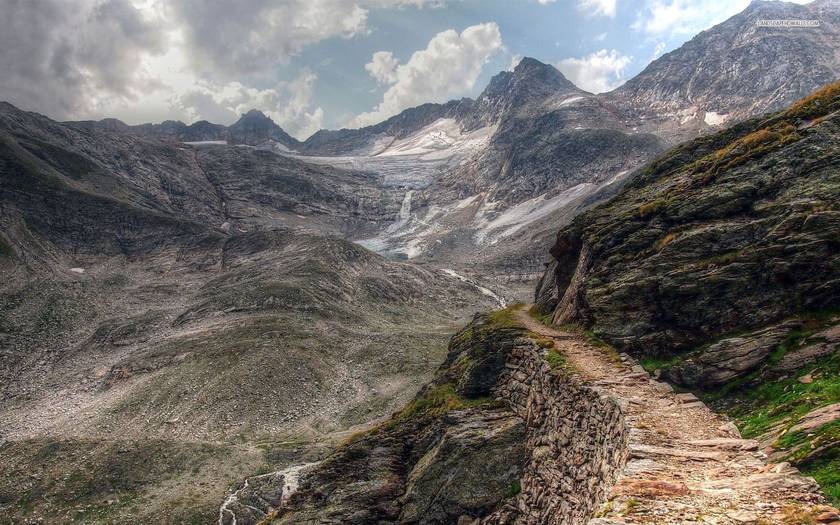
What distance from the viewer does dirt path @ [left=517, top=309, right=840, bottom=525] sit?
9773mm

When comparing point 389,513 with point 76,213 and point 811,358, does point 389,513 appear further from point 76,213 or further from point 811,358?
point 76,213

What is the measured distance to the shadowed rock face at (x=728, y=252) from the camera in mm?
17609

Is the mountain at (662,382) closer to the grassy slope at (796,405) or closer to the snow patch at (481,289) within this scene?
the grassy slope at (796,405)

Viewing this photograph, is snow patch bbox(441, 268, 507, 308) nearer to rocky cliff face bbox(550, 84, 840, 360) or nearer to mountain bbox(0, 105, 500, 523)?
mountain bbox(0, 105, 500, 523)

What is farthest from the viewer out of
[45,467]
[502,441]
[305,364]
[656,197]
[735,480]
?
[305,364]

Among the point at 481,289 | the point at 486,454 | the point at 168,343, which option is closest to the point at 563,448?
the point at 486,454

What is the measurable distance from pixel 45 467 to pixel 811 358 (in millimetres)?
62070

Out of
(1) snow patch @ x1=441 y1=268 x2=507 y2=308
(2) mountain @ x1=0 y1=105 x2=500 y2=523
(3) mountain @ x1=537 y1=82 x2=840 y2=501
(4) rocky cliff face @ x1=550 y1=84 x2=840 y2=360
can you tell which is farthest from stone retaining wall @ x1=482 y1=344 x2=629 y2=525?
(1) snow patch @ x1=441 y1=268 x2=507 y2=308

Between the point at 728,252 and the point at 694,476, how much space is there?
12493 mm

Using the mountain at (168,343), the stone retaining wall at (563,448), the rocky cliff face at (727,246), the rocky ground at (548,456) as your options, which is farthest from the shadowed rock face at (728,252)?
the mountain at (168,343)

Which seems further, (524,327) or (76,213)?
(76,213)

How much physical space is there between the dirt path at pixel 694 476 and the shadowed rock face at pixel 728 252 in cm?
293

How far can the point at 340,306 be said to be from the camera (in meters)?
103

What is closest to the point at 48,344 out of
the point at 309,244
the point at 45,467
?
the point at 45,467
